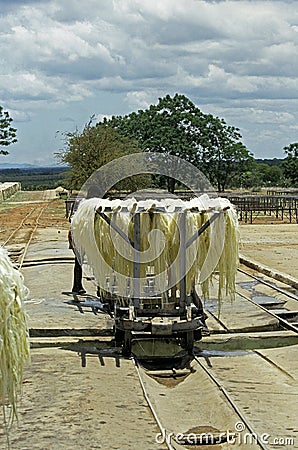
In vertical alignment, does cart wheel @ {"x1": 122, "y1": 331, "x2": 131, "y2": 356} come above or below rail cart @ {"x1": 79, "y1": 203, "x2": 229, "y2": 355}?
below

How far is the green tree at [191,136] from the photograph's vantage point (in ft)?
167

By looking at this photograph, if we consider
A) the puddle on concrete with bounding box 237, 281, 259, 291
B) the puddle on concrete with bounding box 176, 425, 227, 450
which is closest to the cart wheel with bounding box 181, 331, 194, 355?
the puddle on concrete with bounding box 176, 425, 227, 450

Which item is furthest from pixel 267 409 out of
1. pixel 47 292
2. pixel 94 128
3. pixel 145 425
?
pixel 94 128

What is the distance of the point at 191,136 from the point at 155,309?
43.7 m

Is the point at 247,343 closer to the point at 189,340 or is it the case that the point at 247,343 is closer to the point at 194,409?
the point at 189,340

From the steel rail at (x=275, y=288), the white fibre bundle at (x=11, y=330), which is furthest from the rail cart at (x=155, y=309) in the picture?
the white fibre bundle at (x=11, y=330)

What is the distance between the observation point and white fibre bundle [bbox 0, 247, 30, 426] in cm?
395

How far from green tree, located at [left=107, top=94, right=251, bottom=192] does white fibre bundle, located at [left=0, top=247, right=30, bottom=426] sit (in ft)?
152

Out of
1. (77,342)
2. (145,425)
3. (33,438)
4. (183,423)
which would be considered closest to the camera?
(33,438)

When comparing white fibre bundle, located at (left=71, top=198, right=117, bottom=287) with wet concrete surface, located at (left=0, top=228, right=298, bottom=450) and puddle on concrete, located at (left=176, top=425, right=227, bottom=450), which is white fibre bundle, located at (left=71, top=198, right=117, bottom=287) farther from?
puddle on concrete, located at (left=176, top=425, right=227, bottom=450)

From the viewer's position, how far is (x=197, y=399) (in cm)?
707

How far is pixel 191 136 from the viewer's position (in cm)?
5191

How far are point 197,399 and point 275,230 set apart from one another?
19.0 metres

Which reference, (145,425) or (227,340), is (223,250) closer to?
(227,340)
